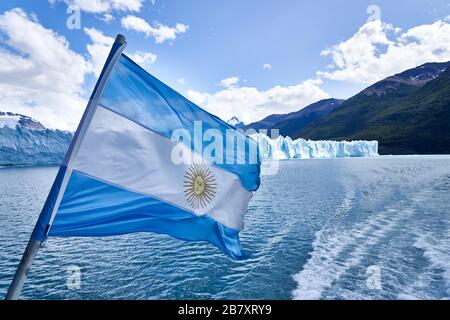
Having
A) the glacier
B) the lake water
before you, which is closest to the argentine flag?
the lake water

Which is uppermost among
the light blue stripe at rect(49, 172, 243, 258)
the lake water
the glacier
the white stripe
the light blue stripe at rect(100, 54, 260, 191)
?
the glacier

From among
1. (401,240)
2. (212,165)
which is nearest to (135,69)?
(212,165)

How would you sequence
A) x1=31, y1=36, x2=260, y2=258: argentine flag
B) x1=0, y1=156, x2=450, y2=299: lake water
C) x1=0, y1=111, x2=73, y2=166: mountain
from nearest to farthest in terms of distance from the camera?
x1=31, y1=36, x2=260, y2=258: argentine flag → x1=0, y1=156, x2=450, y2=299: lake water → x1=0, y1=111, x2=73, y2=166: mountain

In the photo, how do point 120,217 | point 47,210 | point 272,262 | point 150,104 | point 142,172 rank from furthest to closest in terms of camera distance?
point 272,262 → point 150,104 → point 142,172 → point 120,217 → point 47,210

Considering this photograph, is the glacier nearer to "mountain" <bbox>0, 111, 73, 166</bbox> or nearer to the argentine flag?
"mountain" <bbox>0, 111, 73, 166</bbox>

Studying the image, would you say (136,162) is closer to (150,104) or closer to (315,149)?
(150,104)

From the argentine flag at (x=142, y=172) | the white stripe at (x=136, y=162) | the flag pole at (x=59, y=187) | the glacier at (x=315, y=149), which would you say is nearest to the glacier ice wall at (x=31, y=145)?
the glacier at (x=315, y=149)

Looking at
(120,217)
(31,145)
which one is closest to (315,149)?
(31,145)
